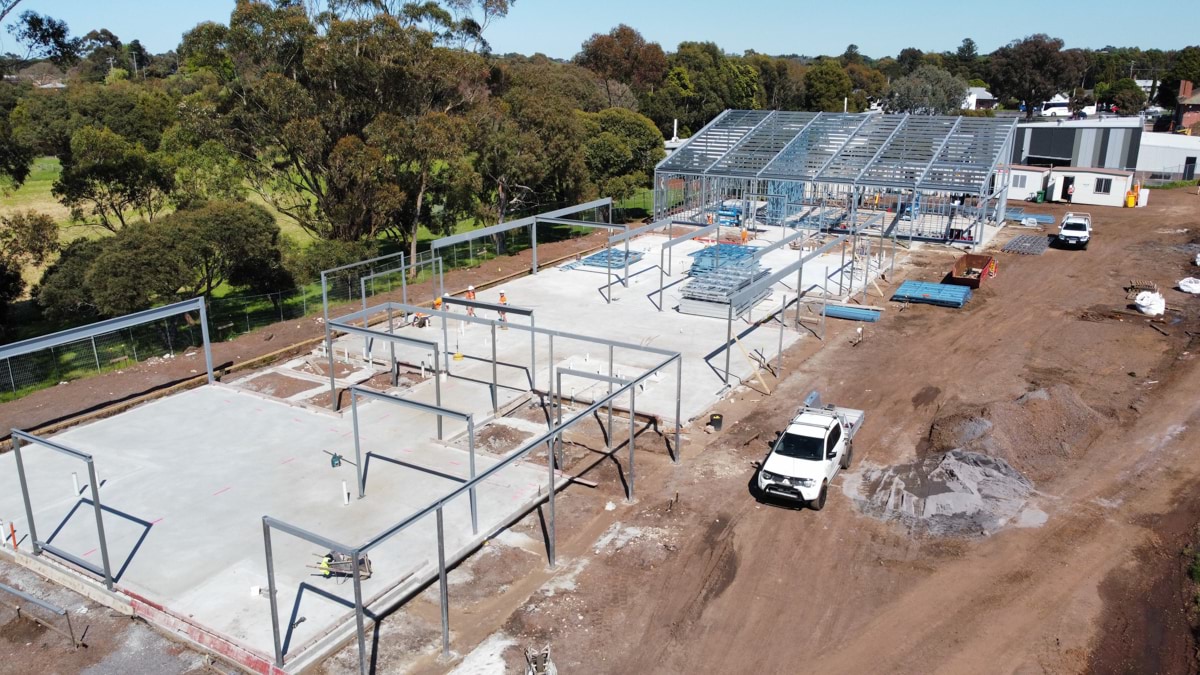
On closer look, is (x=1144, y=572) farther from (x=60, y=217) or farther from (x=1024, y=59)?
(x=1024, y=59)

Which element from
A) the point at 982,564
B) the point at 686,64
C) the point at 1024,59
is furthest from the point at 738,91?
the point at 982,564

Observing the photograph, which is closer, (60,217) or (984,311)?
(984,311)

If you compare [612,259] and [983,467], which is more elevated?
[612,259]

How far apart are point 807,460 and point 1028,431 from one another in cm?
664

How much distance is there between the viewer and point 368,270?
36.2 meters

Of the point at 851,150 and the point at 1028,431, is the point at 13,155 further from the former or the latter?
the point at 851,150

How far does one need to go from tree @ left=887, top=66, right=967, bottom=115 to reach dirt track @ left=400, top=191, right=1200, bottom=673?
7969 centimetres

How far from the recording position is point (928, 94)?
98.1 meters

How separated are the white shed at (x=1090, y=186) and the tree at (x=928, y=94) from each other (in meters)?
42.8

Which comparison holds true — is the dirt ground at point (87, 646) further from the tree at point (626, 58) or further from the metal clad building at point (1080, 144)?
the tree at point (626, 58)

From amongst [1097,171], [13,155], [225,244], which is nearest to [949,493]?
[225,244]

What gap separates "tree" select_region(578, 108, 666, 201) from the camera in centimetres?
4862

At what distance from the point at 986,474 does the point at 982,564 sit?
11.4 ft

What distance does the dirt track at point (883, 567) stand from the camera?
13766 millimetres
